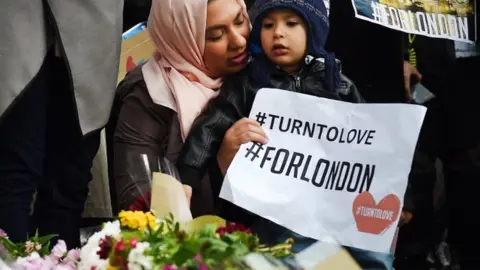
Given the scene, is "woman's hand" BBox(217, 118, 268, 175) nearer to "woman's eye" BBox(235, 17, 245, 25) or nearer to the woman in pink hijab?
the woman in pink hijab

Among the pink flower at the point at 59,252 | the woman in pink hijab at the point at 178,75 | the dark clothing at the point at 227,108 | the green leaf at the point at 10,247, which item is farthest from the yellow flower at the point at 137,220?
the woman in pink hijab at the point at 178,75

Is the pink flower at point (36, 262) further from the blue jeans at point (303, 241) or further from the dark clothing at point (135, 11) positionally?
the dark clothing at point (135, 11)

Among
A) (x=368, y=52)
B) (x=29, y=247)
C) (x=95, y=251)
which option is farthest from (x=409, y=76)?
(x=95, y=251)

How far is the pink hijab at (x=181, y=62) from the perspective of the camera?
2.61 meters

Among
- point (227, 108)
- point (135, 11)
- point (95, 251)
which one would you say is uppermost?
point (135, 11)

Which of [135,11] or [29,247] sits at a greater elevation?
[135,11]

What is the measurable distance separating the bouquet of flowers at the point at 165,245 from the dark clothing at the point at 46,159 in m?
0.77

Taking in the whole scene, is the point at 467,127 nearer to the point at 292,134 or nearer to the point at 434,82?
the point at 434,82

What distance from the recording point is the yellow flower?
68.5 inches

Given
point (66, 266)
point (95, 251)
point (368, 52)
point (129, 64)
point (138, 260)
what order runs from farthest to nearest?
point (368, 52)
point (129, 64)
point (66, 266)
point (95, 251)
point (138, 260)

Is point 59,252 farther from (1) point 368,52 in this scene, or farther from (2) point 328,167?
(1) point 368,52

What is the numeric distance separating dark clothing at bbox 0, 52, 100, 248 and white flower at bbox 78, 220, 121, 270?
0.76m

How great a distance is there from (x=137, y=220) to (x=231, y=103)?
3.05ft

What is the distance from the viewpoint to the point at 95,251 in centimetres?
171
